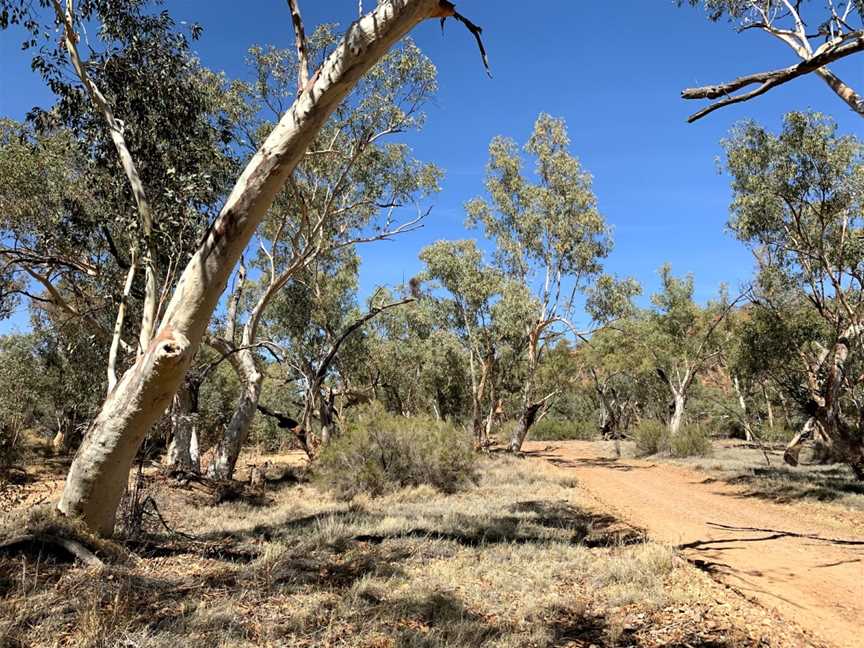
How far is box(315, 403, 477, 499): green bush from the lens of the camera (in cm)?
1083

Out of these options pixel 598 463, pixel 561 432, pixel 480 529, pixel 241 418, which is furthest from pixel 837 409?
pixel 561 432

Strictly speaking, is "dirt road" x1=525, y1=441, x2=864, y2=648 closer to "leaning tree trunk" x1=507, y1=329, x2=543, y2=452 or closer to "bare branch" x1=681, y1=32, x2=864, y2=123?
"bare branch" x1=681, y1=32, x2=864, y2=123

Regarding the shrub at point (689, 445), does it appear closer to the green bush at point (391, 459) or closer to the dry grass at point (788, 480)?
the dry grass at point (788, 480)

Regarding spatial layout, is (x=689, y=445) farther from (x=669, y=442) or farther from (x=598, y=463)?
(x=598, y=463)

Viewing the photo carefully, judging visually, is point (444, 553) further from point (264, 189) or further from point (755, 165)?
A: point (755, 165)

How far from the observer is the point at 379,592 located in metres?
4.47

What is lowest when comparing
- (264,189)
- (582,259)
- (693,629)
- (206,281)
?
(693,629)

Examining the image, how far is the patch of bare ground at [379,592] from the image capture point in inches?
137

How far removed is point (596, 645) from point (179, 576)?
347 cm

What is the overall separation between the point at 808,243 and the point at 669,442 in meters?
8.98

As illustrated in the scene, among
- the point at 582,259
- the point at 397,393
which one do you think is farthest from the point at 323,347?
the point at 582,259

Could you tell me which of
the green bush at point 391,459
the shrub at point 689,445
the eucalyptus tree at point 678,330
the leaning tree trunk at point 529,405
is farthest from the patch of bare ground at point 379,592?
the eucalyptus tree at point 678,330

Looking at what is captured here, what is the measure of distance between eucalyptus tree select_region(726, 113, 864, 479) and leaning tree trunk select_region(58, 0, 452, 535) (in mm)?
10712

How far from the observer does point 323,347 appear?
22062 millimetres
